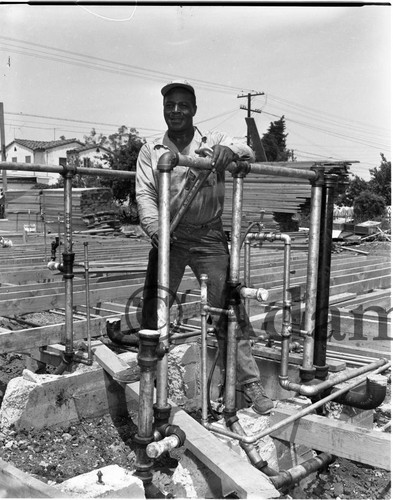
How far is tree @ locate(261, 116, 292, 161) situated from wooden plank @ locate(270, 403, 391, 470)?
47545 millimetres

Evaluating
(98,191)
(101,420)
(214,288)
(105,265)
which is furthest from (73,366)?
(98,191)

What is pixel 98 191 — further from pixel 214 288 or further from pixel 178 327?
pixel 214 288

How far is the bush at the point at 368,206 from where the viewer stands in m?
31.1

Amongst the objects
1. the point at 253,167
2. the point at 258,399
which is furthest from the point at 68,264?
the point at 253,167

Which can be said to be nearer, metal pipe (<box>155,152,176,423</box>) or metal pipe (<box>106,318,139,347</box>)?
metal pipe (<box>155,152,176,423</box>)

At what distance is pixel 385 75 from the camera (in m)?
3.35

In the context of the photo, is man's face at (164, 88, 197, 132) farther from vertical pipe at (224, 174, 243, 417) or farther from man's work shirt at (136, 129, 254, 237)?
vertical pipe at (224, 174, 243, 417)

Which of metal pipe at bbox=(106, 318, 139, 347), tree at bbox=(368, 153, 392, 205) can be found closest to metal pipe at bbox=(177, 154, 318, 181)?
metal pipe at bbox=(106, 318, 139, 347)

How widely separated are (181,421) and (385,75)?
2.41 meters

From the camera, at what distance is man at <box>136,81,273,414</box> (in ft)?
11.8

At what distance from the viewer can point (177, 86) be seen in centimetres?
359

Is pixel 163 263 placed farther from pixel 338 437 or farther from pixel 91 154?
pixel 91 154

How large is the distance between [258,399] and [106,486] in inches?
56.6

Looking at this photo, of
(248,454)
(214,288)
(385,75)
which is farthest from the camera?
(214,288)
